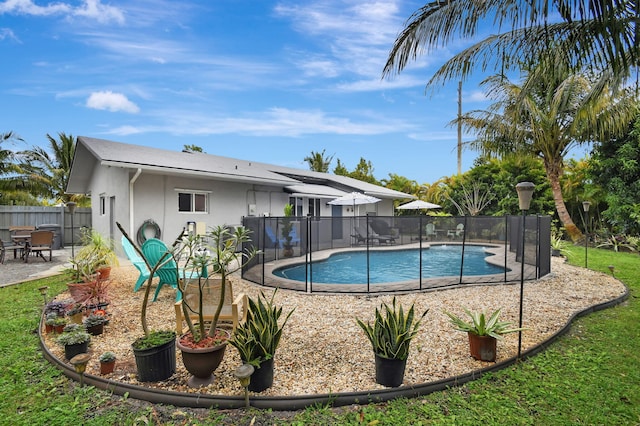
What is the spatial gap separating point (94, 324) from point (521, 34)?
8.40m

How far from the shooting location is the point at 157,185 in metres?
11.3

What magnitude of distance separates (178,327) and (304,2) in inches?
349

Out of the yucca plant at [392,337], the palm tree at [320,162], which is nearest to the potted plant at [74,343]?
the yucca plant at [392,337]

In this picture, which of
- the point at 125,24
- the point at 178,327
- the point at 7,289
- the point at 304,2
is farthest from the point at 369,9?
the point at 7,289

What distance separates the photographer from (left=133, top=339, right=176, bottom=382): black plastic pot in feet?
11.4

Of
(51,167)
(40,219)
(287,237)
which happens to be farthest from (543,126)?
(51,167)

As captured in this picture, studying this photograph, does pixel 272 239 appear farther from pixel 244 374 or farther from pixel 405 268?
pixel 244 374

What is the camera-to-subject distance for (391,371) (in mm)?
3451

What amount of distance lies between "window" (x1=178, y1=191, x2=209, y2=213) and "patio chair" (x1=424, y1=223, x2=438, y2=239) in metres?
8.01

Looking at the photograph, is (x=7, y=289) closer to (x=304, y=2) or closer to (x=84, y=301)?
(x=84, y=301)

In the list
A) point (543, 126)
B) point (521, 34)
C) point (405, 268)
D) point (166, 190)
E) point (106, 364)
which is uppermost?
point (543, 126)

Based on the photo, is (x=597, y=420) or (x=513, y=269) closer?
(x=597, y=420)

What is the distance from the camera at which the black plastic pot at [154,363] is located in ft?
11.4

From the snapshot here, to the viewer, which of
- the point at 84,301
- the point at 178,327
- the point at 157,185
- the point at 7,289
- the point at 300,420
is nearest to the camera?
the point at 300,420
